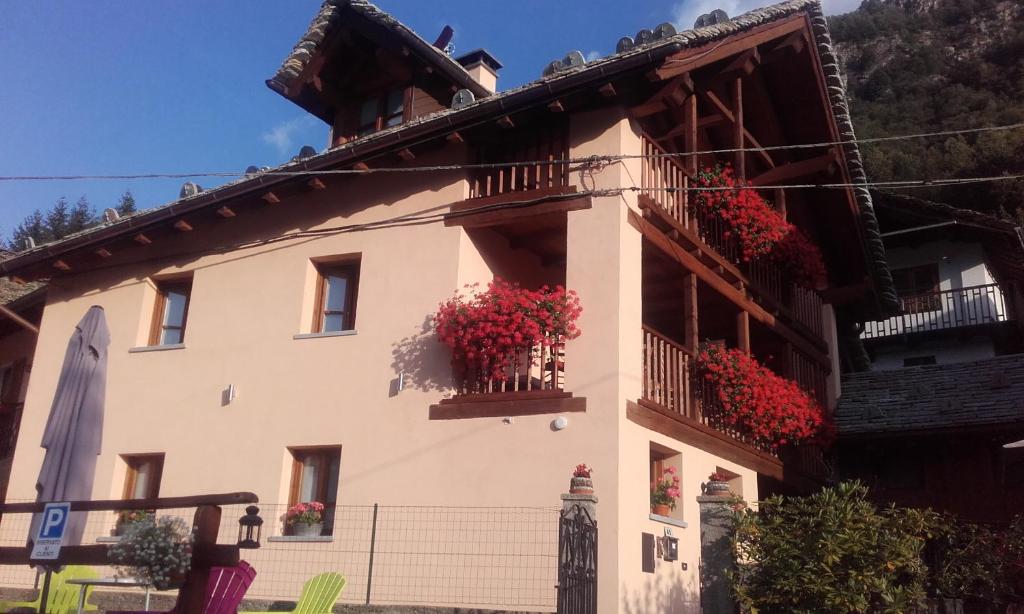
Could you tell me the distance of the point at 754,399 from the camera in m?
12.8

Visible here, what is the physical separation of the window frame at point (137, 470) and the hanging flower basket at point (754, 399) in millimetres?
7356

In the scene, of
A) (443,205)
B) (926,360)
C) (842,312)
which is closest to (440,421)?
(443,205)

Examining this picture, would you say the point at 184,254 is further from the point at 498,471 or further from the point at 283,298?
the point at 498,471

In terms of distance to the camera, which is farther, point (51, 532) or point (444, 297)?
point (444, 297)

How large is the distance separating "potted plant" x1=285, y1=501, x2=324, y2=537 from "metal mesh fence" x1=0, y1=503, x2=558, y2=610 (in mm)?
124

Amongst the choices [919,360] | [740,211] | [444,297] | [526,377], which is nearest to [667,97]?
[740,211]

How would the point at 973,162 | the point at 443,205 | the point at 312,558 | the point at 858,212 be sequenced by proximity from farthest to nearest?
the point at 973,162 < the point at 858,212 < the point at 443,205 < the point at 312,558

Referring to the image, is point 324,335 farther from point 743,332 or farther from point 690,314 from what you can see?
point 743,332

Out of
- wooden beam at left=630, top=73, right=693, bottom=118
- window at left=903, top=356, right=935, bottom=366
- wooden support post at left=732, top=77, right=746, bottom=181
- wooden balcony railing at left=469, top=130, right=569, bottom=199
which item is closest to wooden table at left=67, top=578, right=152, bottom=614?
wooden balcony railing at left=469, top=130, right=569, bottom=199

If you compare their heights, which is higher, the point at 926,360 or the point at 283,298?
the point at 926,360

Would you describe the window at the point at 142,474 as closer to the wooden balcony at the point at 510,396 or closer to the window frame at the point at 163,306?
the window frame at the point at 163,306

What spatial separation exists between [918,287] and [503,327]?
61.2ft

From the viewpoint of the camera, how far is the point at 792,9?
527 inches

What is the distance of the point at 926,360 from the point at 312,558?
19.7 m
